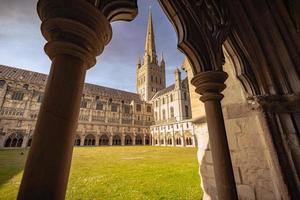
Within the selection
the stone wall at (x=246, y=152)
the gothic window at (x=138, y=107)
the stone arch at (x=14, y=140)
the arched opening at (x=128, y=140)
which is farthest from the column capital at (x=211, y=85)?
the gothic window at (x=138, y=107)

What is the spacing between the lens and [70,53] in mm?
1083

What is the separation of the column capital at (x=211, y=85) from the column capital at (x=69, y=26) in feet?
4.73

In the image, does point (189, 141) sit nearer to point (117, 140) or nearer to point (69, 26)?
point (117, 140)

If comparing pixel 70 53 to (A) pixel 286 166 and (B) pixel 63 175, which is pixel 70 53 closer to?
(B) pixel 63 175

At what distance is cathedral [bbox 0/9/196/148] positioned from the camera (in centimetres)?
2878

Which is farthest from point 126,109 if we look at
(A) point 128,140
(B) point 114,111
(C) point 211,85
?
(C) point 211,85

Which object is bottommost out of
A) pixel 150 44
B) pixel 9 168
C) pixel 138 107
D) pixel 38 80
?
pixel 9 168

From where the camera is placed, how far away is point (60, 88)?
991 mm

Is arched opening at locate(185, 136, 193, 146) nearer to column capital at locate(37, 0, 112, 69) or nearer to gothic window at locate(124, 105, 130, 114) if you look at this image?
gothic window at locate(124, 105, 130, 114)

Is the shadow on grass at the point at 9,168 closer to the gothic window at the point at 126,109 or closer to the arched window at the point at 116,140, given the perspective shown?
the arched window at the point at 116,140

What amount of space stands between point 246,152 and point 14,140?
36565mm

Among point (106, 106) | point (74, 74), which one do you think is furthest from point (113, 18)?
point (106, 106)

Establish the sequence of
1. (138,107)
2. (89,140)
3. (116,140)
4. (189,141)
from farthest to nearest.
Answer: (138,107)
(116,140)
(89,140)
(189,141)

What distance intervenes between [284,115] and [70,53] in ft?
9.45
